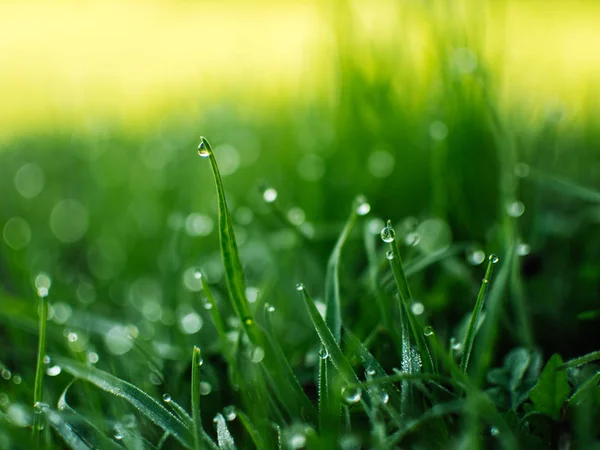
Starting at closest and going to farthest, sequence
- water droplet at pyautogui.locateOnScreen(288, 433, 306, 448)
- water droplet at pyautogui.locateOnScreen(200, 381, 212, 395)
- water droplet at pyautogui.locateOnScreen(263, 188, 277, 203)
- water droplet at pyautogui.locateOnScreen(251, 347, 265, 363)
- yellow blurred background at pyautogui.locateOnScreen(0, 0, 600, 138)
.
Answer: water droplet at pyautogui.locateOnScreen(288, 433, 306, 448) < water droplet at pyautogui.locateOnScreen(251, 347, 265, 363) < water droplet at pyautogui.locateOnScreen(200, 381, 212, 395) < water droplet at pyautogui.locateOnScreen(263, 188, 277, 203) < yellow blurred background at pyautogui.locateOnScreen(0, 0, 600, 138)

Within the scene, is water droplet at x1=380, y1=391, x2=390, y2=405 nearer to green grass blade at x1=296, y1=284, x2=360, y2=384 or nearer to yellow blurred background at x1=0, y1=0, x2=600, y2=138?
green grass blade at x1=296, y1=284, x2=360, y2=384

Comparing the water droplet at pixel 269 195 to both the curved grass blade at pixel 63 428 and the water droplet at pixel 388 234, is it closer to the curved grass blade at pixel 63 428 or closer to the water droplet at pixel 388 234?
the water droplet at pixel 388 234

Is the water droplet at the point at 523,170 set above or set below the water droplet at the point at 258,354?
above

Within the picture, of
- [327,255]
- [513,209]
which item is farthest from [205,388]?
[513,209]

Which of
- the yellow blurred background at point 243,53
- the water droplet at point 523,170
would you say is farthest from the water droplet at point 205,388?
the yellow blurred background at point 243,53

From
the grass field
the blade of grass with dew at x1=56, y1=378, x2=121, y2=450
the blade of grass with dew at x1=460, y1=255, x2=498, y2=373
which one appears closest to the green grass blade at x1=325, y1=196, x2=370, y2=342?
the grass field

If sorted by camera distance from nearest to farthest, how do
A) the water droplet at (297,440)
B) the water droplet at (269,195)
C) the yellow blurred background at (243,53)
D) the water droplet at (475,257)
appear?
the water droplet at (297,440) → the water droplet at (269,195) → the water droplet at (475,257) → the yellow blurred background at (243,53)

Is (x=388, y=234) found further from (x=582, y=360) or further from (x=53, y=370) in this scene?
(x=53, y=370)

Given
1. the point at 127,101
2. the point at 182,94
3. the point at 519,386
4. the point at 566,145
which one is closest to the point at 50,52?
the point at 127,101
